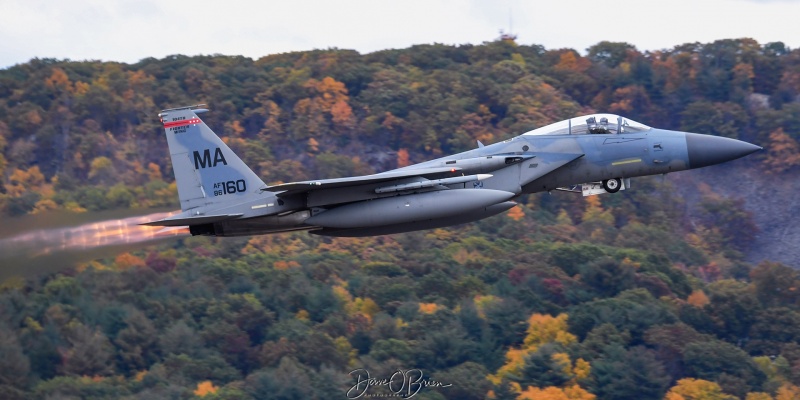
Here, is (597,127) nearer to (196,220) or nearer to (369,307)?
(196,220)

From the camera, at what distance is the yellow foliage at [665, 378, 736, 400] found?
55.0m

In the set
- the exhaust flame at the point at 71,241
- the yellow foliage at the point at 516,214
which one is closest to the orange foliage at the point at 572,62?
the yellow foliage at the point at 516,214

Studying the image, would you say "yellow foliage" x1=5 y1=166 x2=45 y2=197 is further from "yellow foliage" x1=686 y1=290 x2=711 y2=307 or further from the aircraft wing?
the aircraft wing

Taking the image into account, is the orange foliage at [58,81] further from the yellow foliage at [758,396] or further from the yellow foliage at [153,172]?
the yellow foliage at [758,396]

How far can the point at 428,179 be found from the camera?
23375 mm

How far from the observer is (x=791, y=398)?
54531mm

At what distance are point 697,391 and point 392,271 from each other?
17657mm

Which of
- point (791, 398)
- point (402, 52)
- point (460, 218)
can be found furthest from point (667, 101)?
point (460, 218)

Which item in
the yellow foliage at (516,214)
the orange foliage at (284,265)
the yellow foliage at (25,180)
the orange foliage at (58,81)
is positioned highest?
the orange foliage at (58,81)

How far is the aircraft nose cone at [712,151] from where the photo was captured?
2391 cm

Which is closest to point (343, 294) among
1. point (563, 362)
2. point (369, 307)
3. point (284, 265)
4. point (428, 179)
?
point (369, 307)

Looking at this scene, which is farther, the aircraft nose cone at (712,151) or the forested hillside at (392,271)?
the forested hillside at (392,271)
